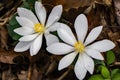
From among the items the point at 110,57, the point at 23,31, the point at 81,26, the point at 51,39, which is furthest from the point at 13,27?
the point at 110,57

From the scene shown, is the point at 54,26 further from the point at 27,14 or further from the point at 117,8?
the point at 117,8

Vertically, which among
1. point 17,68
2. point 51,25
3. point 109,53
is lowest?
point 17,68

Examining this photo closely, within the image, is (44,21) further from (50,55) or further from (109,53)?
(109,53)

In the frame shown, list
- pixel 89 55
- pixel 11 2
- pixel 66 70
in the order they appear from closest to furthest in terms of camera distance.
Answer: pixel 89 55, pixel 66 70, pixel 11 2

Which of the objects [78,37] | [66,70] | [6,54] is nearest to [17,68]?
[6,54]

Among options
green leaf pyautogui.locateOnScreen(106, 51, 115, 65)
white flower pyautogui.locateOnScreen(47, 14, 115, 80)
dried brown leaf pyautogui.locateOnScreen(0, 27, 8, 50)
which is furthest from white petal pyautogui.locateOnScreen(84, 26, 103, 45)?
dried brown leaf pyautogui.locateOnScreen(0, 27, 8, 50)

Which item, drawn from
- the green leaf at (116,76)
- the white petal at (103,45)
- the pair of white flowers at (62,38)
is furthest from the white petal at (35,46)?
the green leaf at (116,76)

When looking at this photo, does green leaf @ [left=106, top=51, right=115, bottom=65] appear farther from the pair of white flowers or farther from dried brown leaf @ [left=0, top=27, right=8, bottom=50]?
dried brown leaf @ [left=0, top=27, right=8, bottom=50]
